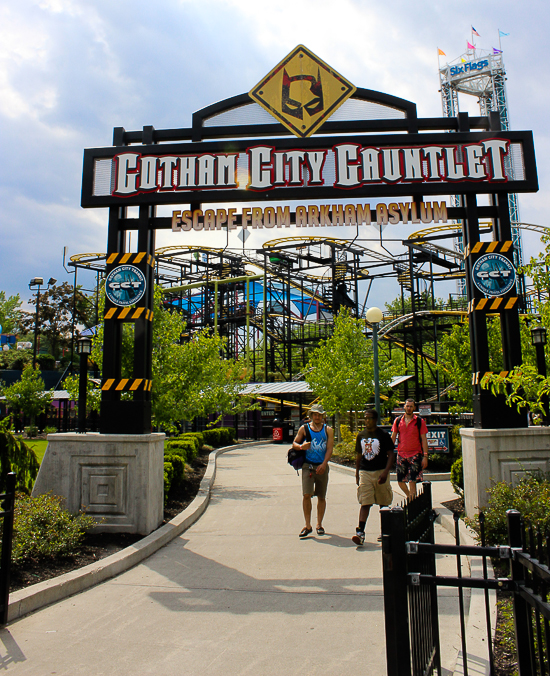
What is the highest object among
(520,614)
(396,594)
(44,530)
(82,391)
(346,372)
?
(346,372)

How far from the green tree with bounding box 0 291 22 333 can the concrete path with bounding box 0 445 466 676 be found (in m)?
57.8

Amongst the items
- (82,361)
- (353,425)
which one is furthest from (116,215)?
(353,425)

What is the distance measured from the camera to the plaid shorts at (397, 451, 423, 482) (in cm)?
822

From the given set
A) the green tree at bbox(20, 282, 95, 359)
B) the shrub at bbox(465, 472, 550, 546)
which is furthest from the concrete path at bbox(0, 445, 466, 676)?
the green tree at bbox(20, 282, 95, 359)

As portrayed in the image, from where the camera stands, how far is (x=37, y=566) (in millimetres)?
5480

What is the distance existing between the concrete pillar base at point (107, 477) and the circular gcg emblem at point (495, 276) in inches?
201

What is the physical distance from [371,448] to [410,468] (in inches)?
62.1

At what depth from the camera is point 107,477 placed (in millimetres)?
7203

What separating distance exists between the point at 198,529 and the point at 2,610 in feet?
13.6

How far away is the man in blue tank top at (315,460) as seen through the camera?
24.4ft

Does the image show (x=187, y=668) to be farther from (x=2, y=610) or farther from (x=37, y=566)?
(x=37, y=566)

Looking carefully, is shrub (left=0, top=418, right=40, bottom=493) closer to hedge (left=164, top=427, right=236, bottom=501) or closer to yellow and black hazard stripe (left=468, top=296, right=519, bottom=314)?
hedge (left=164, top=427, right=236, bottom=501)

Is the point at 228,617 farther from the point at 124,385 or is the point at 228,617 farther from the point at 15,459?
the point at 124,385

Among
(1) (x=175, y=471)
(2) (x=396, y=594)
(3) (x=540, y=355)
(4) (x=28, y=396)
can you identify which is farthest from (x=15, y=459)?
(4) (x=28, y=396)
